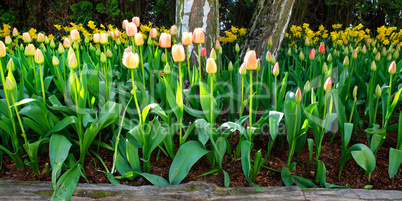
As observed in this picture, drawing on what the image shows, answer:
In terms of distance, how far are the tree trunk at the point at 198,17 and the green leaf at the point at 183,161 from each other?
1318mm

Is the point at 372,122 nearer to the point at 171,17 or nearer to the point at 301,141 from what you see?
the point at 301,141

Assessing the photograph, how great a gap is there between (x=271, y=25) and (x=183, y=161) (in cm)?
219

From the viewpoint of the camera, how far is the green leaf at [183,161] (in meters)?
1.58

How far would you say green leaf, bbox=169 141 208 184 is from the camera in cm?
158

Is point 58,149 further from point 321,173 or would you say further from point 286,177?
point 321,173

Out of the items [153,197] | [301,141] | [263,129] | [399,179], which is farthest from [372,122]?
[153,197]

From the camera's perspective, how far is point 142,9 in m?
6.49

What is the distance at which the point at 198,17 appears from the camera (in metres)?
2.71

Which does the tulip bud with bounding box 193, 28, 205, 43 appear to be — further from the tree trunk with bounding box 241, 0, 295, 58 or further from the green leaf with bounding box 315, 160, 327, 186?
the tree trunk with bounding box 241, 0, 295, 58

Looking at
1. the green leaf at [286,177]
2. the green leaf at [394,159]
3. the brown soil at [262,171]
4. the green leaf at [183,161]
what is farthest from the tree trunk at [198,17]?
the green leaf at [394,159]

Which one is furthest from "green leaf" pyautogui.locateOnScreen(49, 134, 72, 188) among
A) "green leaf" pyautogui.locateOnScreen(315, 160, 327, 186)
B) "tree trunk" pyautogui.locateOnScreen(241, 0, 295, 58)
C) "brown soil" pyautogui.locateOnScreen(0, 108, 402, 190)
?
"tree trunk" pyautogui.locateOnScreen(241, 0, 295, 58)

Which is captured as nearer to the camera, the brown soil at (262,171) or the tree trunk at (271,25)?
the brown soil at (262,171)

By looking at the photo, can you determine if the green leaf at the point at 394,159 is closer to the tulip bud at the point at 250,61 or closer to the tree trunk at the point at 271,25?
the tulip bud at the point at 250,61

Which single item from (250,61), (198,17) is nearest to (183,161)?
(250,61)
